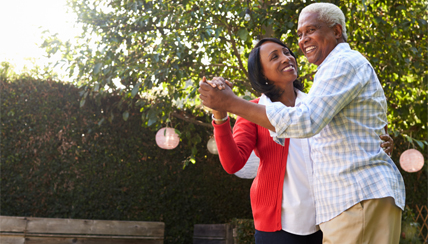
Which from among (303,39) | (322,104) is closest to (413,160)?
(303,39)

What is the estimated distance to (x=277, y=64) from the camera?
1557 millimetres

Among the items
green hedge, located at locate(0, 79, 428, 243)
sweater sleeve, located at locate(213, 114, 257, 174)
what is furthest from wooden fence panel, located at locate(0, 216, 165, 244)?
sweater sleeve, located at locate(213, 114, 257, 174)

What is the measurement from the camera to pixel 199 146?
605cm

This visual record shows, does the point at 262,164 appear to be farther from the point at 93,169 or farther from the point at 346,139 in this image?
the point at 93,169

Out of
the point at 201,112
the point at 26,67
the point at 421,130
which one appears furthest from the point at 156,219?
the point at 421,130

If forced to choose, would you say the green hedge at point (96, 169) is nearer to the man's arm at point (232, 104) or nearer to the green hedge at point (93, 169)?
the green hedge at point (93, 169)

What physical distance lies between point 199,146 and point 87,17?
268 cm

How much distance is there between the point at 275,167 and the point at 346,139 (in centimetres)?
38

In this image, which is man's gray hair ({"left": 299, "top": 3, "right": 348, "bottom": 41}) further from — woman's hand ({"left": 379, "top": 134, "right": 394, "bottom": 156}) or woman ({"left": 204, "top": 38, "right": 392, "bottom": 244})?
woman's hand ({"left": 379, "top": 134, "right": 394, "bottom": 156})

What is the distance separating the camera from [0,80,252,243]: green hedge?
16.6ft

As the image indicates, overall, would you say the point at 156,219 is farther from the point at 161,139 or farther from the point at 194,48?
the point at 194,48

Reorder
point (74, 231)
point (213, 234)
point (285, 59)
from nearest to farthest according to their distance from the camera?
point (285, 59)
point (74, 231)
point (213, 234)

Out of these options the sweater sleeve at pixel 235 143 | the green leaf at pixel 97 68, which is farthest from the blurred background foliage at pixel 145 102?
the sweater sleeve at pixel 235 143

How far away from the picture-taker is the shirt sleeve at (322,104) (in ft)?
3.23
